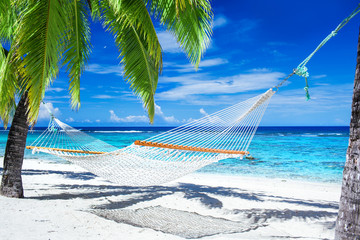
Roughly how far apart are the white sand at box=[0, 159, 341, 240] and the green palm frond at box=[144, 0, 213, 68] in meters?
1.39

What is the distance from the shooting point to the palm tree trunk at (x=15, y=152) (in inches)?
111

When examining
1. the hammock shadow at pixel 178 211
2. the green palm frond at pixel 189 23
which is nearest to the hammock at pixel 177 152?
Answer: the hammock shadow at pixel 178 211

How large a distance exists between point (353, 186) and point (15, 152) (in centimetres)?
276

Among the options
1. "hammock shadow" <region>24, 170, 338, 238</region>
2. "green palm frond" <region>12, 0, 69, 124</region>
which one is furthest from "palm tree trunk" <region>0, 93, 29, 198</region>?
"green palm frond" <region>12, 0, 69, 124</region>

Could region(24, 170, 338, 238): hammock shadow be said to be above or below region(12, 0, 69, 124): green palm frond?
below

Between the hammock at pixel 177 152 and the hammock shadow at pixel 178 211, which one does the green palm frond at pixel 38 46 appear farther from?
the hammock shadow at pixel 178 211

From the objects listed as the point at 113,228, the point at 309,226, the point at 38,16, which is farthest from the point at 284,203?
the point at 38,16

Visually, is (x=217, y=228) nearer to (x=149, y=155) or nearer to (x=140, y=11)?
(x=149, y=155)

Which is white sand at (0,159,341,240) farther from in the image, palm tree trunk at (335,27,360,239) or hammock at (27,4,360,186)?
palm tree trunk at (335,27,360,239)

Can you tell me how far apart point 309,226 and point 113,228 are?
5.28 feet

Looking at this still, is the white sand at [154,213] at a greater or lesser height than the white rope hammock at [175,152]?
lesser

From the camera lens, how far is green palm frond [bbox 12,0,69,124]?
191 cm

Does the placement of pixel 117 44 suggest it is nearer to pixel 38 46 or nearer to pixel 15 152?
pixel 38 46

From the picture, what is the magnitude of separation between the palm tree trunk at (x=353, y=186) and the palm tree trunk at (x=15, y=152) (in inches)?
103
